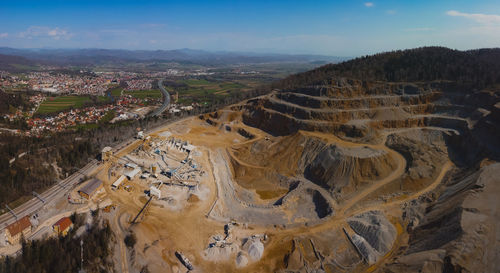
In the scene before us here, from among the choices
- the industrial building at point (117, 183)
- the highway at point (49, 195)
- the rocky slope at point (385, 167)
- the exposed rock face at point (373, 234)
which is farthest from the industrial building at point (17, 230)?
the exposed rock face at point (373, 234)

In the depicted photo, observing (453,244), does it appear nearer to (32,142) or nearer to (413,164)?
(413,164)

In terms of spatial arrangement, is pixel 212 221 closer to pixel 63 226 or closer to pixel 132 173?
pixel 63 226

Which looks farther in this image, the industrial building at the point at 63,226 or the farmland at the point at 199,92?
the farmland at the point at 199,92

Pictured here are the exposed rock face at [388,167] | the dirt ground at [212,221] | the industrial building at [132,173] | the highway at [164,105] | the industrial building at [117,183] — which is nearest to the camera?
the exposed rock face at [388,167]

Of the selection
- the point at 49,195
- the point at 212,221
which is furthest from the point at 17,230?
the point at 212,221

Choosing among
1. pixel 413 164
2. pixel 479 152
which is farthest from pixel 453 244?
pixel 479 152

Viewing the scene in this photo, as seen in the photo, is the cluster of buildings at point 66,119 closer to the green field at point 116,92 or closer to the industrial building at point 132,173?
the green field at point 116,92
